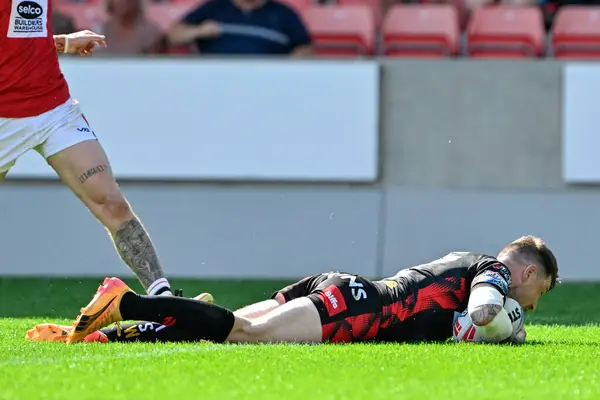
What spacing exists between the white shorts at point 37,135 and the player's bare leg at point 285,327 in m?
1.56

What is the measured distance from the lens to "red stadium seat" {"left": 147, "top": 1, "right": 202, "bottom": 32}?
13508 millimetres

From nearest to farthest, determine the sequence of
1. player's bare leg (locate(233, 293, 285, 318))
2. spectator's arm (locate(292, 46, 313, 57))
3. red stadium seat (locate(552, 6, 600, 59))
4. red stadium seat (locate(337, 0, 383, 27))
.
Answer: player's bare leg (locate(233, 293, 285, 318)) < spectator's arm (locate(292, 46, 313, 57)) < red stadium seat (locate(552, 6, 600, 59)) < red stadium seat (locate(337, 0, 383, 27))

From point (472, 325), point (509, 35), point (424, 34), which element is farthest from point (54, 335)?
point (509, 35)

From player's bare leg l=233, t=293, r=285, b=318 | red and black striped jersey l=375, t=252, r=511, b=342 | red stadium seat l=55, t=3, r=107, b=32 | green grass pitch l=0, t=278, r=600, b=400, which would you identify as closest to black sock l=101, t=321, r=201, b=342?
green grass pitch l=0, t=278, r=600, b=400

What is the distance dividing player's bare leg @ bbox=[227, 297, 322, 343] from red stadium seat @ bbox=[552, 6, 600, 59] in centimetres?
715

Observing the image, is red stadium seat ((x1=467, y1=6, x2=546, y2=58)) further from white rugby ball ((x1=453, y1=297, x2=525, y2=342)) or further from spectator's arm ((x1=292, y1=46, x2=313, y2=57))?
white rugby ball ((x1=453, y1=297, x2=525, y2=342))

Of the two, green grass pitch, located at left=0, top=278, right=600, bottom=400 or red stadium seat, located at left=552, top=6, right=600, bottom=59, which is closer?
green grass pitch, located at left=0, top=278, right=600, bottom=400

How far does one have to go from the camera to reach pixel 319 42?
13.1 m

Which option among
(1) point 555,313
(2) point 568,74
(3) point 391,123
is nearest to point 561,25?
(2) point 568,74

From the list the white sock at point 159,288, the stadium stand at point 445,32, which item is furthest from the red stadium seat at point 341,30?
the white sock at point 159,288

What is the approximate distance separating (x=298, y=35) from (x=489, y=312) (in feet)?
21.6

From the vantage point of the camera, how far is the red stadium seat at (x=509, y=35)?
1300cm

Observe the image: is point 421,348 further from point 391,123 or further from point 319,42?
point 319,42

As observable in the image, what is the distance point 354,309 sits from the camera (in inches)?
255
